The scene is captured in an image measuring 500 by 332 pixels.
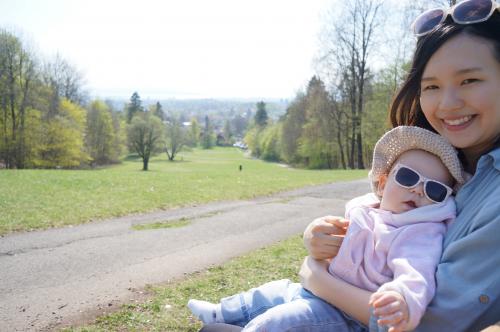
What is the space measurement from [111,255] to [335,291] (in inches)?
235

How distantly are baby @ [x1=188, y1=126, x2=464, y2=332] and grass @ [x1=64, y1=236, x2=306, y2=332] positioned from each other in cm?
272

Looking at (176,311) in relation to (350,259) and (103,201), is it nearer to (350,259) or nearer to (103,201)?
(350,259)

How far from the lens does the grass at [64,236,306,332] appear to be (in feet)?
14.5

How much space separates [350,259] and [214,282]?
13.4 feet

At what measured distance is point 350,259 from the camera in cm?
196

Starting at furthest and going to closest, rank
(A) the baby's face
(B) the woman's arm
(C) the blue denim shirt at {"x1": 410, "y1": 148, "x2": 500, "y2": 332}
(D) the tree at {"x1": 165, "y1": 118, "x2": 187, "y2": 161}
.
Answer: (D) the tree at {"x1": 165, "y1": 118, "x2": 187, "y2": 161}, (A) the baby's face, (B) the woman's arm, (C) the blue denim shirt at {"x1": 410, "y1": 148, "x2": 500, "y2": 332}

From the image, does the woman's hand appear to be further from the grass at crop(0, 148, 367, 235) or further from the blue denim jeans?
the grass at crop(0, 148, 367, 235)

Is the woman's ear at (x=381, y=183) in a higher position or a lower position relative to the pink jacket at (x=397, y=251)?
higher

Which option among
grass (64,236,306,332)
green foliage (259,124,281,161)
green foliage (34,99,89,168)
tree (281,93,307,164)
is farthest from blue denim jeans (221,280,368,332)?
green foliage (259,124,281,161)

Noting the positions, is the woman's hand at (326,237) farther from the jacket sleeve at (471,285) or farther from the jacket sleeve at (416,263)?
the jacket sleeve at (471,285)

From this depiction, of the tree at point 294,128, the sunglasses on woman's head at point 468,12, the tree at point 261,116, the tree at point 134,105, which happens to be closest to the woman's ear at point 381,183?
the sunglasses on woman's head at point 468,12

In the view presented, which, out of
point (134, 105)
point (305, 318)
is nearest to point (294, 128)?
point (305, 318)

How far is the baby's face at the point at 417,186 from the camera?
1968 mm

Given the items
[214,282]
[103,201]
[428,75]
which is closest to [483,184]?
[428,75]
